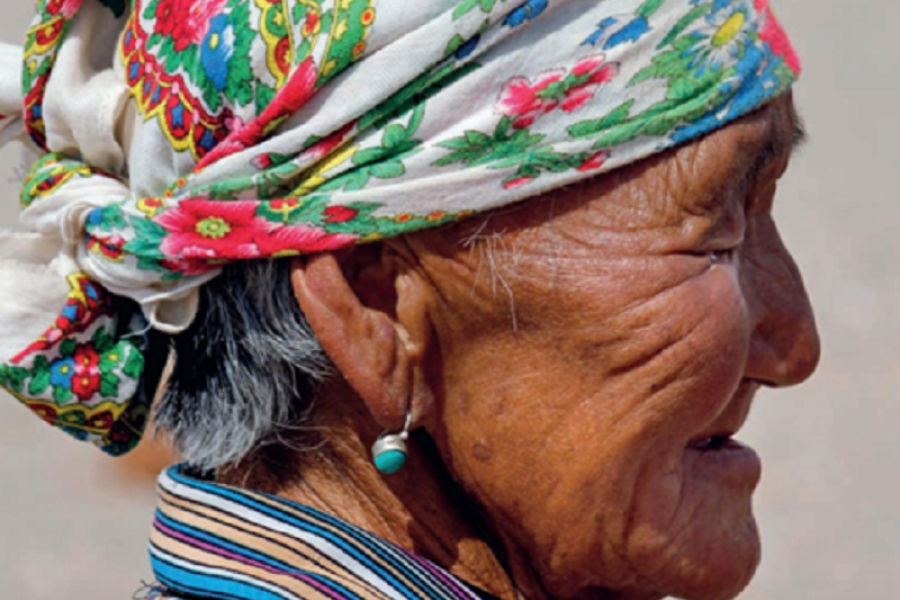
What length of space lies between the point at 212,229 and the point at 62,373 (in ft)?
1.09

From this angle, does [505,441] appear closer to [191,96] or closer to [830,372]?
[191,96]

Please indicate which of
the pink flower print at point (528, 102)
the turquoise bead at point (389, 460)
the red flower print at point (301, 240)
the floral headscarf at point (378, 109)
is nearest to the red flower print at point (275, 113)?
the floral headscarf at point (378, 109)

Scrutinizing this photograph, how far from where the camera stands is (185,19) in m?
2.22

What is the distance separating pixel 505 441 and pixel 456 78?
52cm

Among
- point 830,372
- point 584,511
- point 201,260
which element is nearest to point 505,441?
point 584,511

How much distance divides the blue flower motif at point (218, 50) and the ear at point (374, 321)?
0.27 metres

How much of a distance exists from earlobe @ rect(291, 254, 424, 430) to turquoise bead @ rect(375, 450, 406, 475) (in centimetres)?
4

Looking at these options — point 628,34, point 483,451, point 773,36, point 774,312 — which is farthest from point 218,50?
point 774,312

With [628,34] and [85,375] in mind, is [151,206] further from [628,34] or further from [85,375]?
[628,34]

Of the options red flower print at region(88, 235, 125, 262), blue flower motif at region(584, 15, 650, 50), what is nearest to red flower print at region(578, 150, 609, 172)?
blue flower motif at region(584, 15, 650, 50)

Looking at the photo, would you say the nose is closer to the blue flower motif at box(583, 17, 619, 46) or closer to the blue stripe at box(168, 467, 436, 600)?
the blue flower motif at box(583, 17, 619, 46)

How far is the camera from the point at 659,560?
7.79 feet

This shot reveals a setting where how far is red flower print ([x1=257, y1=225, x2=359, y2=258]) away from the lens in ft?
7.09

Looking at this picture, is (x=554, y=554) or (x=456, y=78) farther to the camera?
(x=554, y=554)
